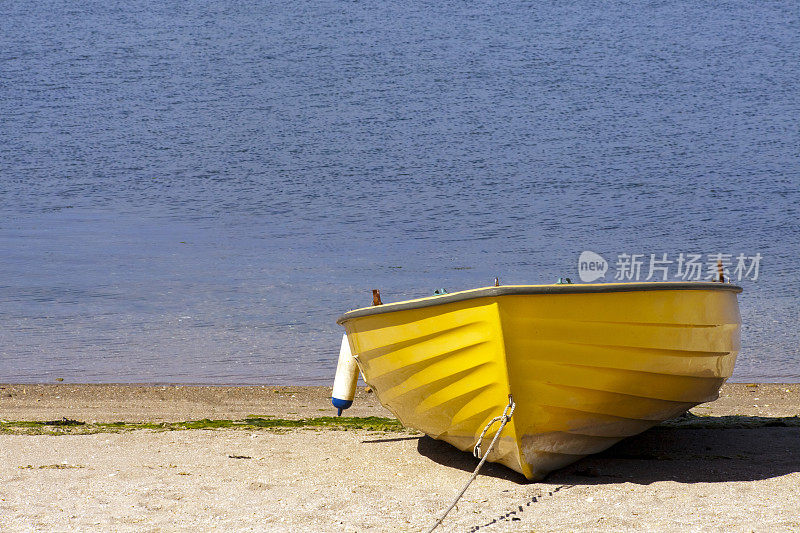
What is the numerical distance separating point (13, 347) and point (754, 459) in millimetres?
9391

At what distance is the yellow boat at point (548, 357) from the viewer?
4.24 meters

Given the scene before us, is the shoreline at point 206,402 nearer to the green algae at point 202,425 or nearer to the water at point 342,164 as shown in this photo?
the green algae at point 202,425

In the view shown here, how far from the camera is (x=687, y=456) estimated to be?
534 cm

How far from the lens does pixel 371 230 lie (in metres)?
25.7

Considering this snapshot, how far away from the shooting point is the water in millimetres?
13516

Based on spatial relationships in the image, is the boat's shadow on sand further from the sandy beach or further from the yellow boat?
the yellow boat

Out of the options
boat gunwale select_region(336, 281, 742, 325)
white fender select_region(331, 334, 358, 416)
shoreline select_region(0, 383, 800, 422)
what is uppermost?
boat gunwale select_region(336, 281, 742, 325)

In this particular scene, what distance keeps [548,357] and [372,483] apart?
4.41 feet

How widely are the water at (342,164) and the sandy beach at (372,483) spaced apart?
3.63m

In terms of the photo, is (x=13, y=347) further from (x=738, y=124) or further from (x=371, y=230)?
(x=738, y=124)

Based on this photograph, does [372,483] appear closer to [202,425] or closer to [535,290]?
[535,290]

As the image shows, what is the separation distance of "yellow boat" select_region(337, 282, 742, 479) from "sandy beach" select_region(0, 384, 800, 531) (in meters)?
0.33

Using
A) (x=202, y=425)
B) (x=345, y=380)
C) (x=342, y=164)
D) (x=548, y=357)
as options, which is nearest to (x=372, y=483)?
(x=345, y=380)

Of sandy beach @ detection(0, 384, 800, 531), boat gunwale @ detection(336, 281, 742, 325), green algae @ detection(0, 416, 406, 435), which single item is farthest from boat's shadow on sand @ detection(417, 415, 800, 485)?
boat gunwale @ detection(336, 281, 742, 325)
